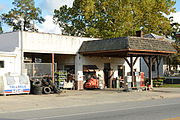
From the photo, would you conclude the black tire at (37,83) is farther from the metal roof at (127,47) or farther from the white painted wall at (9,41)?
the metal roof at (127,47)

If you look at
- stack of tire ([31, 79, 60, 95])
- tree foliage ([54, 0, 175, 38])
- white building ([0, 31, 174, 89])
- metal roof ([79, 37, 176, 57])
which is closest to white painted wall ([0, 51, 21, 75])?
white building ([0, 31, 174, 89])

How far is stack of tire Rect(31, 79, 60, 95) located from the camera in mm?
24047

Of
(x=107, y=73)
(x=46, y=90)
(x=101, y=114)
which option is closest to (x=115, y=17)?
(x=107, y=73)

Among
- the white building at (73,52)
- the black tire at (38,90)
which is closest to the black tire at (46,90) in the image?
the black tire at (38,90)

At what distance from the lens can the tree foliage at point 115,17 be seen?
4487 centimetres

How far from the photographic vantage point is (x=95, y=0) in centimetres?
4681

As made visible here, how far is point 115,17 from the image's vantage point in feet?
145

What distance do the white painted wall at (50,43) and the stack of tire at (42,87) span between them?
3.08 metres

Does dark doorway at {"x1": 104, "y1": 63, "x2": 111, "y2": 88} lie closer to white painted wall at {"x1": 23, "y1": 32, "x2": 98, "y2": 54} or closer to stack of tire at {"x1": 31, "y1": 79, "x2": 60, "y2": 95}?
white painted wall at {"x1": 23, "y1": 32, "x2": 98, "y2": 54}

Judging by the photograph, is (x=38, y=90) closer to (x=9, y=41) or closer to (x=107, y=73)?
(x=9, y=41)

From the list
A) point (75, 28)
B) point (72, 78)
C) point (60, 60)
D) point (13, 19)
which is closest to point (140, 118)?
point (72, 78)

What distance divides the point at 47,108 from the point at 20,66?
9756mm

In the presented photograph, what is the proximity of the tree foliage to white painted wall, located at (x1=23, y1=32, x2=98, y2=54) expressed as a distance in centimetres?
1517

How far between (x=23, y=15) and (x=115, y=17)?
63.0 feet
